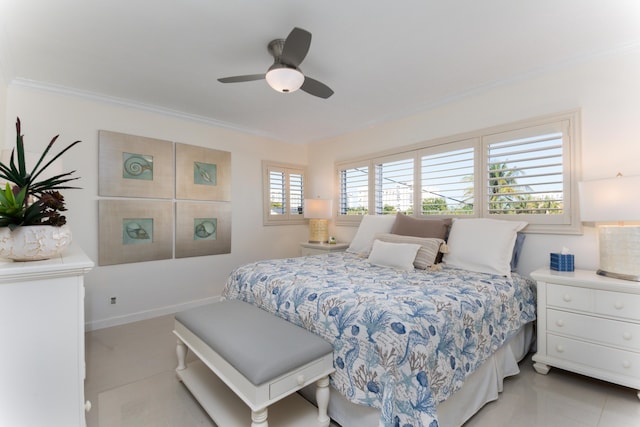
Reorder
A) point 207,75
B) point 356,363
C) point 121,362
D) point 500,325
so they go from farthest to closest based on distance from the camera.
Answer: point 207,75
point 121,362
point 500,325
point 356,363

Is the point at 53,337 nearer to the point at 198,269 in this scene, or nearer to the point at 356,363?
the point at 356,363

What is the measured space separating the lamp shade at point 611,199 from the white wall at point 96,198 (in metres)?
3.67

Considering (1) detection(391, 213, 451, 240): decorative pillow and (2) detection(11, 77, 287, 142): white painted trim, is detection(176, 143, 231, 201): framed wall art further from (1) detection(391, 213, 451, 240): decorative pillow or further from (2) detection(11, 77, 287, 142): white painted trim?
(1) detection(391, 213, 451, 240): decorative pillow

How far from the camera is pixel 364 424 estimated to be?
1505 millimetres

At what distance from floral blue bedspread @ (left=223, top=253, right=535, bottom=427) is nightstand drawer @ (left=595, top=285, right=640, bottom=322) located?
43 cm

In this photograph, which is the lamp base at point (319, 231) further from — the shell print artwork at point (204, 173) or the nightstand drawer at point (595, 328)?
the nightstand drawer at point (595, 328)

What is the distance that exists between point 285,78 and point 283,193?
277cm

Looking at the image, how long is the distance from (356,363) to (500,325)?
3.63ft

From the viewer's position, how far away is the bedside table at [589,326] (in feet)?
6.08

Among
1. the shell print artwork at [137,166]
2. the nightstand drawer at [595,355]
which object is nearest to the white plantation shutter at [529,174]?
the nightstand drawer at [595,355]

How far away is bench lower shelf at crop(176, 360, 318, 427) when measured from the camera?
1.61 meters

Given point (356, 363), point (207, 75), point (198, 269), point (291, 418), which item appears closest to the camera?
point (356, 363)

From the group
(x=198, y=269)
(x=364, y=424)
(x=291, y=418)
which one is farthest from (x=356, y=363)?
(x=198, y=269)

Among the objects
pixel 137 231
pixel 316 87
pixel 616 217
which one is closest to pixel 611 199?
pixel 616 217
